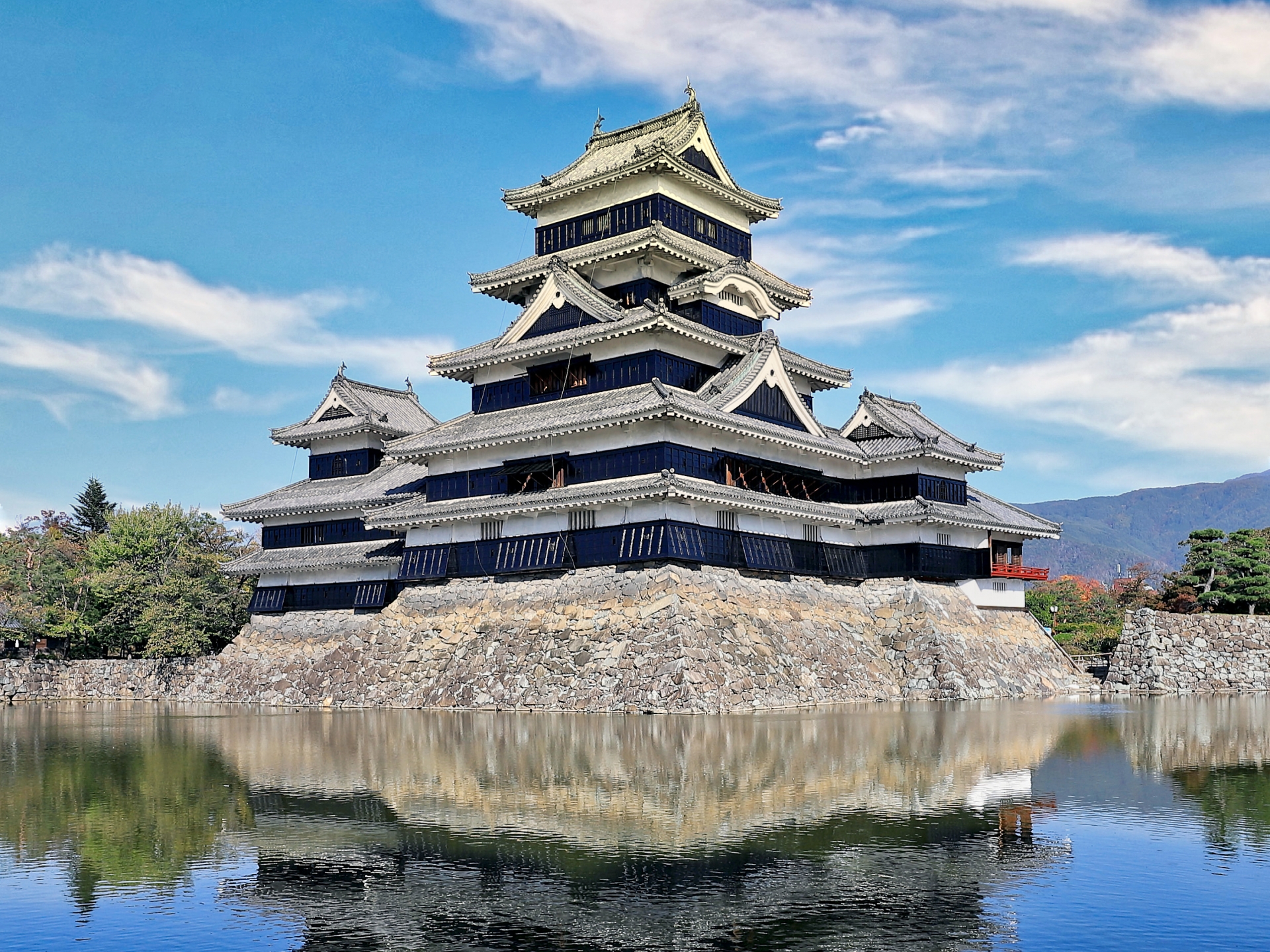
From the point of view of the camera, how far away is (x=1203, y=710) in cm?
3866

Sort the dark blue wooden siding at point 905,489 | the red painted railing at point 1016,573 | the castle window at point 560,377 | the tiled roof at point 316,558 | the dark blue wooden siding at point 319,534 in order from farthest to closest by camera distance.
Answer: the dark blue wooden siding at point 319,534, the tiled roof at point 316,558, the red painted railing at point 1016,573, the dark blue wooden siding at point 905,489, the castle window at point 560,377

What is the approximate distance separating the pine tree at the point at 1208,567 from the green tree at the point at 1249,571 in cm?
32

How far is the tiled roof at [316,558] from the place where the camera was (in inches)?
2025

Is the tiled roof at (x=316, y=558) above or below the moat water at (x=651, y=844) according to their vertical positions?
above

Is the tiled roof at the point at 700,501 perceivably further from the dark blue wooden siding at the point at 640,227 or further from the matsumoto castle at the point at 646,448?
the dark blue wooden siding at the point at 640,227

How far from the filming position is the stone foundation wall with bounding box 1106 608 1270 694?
5006cm

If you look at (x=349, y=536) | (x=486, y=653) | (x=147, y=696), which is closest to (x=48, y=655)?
(x=147, y=696)

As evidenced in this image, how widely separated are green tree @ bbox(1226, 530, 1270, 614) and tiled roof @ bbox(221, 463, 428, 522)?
38.1 m

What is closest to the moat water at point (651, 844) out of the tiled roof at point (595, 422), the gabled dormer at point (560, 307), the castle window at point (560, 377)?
the tiled roof at point (595, 422)

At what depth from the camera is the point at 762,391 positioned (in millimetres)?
45156

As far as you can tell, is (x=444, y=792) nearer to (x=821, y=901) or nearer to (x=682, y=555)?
(x=821, y=901)

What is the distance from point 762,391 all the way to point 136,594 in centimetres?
3533

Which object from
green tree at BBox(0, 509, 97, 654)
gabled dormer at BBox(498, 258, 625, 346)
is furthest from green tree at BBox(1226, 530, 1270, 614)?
green tree at BBox(0, 509, 97, 654)

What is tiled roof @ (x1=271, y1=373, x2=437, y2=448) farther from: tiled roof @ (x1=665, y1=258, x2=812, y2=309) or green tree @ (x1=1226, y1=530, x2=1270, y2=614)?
green tree @ (x1=1226, y1=530, x2=1270, y2=614)
